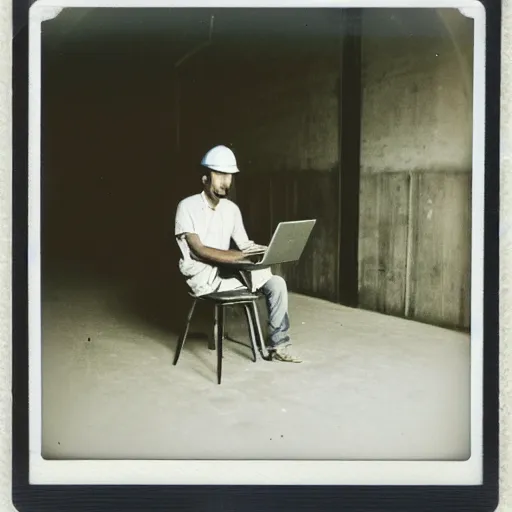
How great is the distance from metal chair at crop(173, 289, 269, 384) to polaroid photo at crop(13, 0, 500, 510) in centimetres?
1

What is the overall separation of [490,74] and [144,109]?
80cm

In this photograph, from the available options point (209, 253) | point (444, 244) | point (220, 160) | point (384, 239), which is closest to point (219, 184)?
point (220, 160)

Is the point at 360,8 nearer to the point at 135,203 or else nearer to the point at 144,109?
the point at 144,109

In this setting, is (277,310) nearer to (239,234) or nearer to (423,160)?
(239,234)

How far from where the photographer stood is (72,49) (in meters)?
1.53

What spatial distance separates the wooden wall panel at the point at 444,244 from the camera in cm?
153

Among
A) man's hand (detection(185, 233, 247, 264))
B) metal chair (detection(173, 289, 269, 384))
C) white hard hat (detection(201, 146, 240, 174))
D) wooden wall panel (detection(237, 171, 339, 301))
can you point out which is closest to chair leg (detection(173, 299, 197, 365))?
metal chair (detection(173, 289, 269, 384))

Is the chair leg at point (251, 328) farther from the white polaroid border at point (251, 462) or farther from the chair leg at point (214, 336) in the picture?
the white polaroid border at point (251, 462)

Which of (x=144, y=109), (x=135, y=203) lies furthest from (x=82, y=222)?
(x=144, y=109)

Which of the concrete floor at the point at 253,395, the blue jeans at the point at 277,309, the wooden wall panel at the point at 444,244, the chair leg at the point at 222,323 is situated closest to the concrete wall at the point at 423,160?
the wooden wall panel at the point at 444,244

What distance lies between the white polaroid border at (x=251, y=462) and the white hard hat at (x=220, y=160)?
336mm

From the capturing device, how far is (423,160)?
1549mm

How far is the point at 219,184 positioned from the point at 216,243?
5.8 inches

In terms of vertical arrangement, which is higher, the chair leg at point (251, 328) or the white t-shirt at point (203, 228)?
the white t-shirt at point (203, 228)
